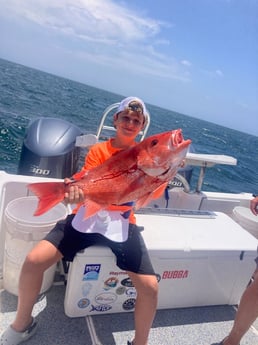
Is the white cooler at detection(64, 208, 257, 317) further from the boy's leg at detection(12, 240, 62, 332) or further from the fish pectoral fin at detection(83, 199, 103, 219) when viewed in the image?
the fish pectoral fin at detection(83, 199, 103, 219)

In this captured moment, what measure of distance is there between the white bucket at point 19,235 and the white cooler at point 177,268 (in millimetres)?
376

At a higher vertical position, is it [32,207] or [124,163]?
[124,163]

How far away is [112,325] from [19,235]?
1.07 m

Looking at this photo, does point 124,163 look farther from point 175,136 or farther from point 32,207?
point 32,207

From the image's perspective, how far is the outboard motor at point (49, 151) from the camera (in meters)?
3.76

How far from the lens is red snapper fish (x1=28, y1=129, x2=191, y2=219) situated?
5.69 ft

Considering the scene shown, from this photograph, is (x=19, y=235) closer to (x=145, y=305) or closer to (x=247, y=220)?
(x=145, y=305)

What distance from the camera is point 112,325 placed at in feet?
8.63

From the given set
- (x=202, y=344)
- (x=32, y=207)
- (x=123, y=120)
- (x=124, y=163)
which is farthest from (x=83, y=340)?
(x=123, y=120)

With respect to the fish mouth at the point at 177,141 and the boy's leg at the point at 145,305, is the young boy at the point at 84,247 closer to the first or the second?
the boy's leg at the point at 145,305

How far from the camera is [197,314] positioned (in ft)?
9.76

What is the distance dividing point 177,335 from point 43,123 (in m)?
2.99

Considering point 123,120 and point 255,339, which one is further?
point 255,339

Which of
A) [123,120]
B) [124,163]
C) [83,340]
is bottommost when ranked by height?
[83,340]
